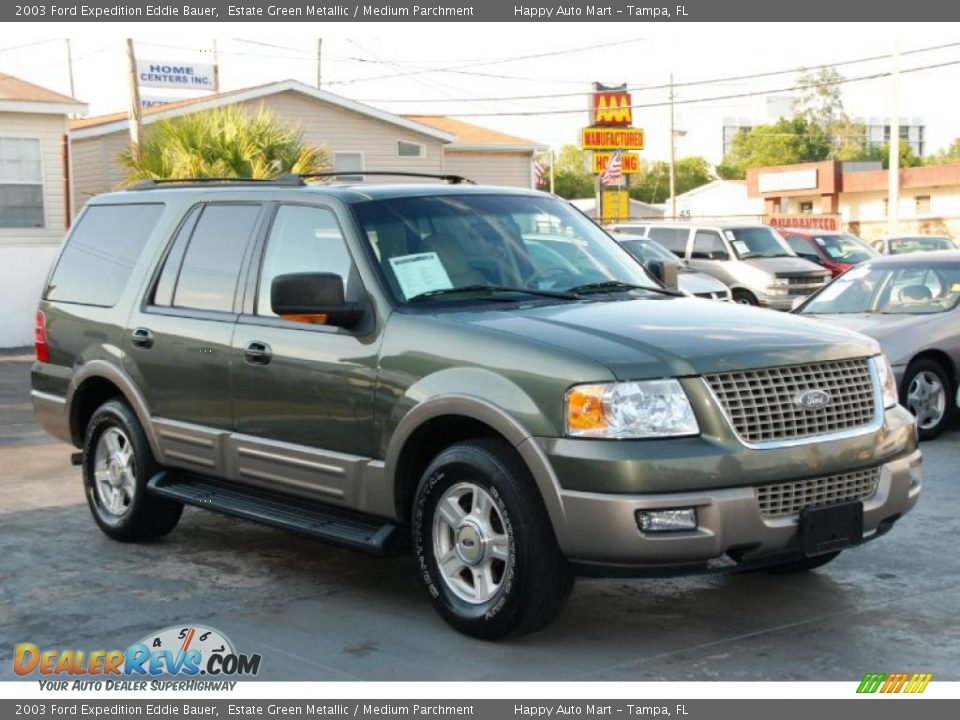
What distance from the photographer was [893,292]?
39.6 ft

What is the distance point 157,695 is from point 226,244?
2.77 meters

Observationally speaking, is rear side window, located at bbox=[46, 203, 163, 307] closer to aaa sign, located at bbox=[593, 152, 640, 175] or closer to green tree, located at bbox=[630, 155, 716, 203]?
aaa sign, located at bbox=[593, 152, 640, 175]

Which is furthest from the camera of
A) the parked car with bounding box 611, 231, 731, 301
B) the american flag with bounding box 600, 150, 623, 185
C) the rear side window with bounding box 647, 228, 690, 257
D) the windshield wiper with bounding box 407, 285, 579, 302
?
the american flag with bounding box 600, 150, 623, 185

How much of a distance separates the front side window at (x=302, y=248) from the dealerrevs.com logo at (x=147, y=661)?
175 centimetres

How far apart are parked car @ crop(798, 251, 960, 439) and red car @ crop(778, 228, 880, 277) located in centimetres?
1546

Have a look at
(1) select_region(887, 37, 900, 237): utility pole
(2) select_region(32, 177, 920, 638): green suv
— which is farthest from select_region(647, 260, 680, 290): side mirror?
(1) select_region(887, 37, 900, 237): utility pole

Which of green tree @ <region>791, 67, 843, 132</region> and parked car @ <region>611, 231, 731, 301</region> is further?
green tree @ <region>791, 67, 843, 132</region>

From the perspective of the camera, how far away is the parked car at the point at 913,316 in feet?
37.0

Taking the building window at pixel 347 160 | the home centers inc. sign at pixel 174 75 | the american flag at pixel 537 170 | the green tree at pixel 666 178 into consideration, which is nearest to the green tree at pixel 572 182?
the green tree at pixel 666 178

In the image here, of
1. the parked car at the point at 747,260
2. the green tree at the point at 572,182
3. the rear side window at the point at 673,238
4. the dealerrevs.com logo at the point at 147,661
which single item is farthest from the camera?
the green tree at the point at 572,182

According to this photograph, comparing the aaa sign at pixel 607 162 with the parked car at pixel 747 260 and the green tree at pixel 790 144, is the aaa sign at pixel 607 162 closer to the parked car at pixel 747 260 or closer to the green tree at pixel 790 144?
the parked car at pixel 747 260

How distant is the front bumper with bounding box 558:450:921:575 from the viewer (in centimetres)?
527

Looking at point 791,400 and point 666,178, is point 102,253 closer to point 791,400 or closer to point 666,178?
point 791,400
